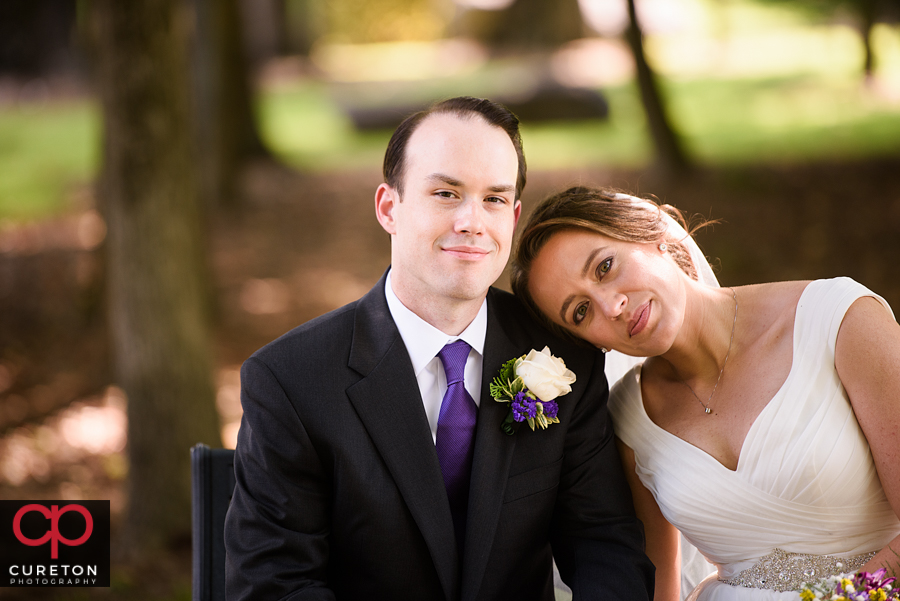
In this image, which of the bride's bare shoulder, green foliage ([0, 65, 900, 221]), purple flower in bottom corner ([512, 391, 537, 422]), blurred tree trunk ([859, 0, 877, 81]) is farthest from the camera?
green foliage ([0, 65, 900, 221])

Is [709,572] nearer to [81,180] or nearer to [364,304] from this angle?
[364,304]

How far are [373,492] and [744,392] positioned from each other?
4.32ft

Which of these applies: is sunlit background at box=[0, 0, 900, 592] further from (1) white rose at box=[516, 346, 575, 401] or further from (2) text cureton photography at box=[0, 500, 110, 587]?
(1) white rose at box=[516, 346, 575, 401]

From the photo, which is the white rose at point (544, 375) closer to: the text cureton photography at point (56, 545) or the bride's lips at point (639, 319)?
the bride's lips at point (639, 319)

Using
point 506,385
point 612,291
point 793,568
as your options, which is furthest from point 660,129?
point 506,385

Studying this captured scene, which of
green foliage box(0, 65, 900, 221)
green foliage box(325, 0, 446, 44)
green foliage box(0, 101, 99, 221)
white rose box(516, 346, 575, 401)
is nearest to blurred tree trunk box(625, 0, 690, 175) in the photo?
green foliage box(0, 65, 900, 221)

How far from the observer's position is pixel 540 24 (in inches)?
940

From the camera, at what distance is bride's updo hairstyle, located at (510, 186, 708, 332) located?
2688mm

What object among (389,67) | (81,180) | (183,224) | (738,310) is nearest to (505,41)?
(389,67)

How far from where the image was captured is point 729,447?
270 centimetres

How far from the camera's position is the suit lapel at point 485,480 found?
2.44 metres

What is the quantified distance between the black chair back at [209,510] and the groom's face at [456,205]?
1029 mm

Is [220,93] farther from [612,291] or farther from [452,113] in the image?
[612,291]


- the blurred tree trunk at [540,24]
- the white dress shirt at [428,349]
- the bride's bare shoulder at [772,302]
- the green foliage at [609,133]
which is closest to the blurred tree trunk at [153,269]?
the white dress shirt at [428,349]
